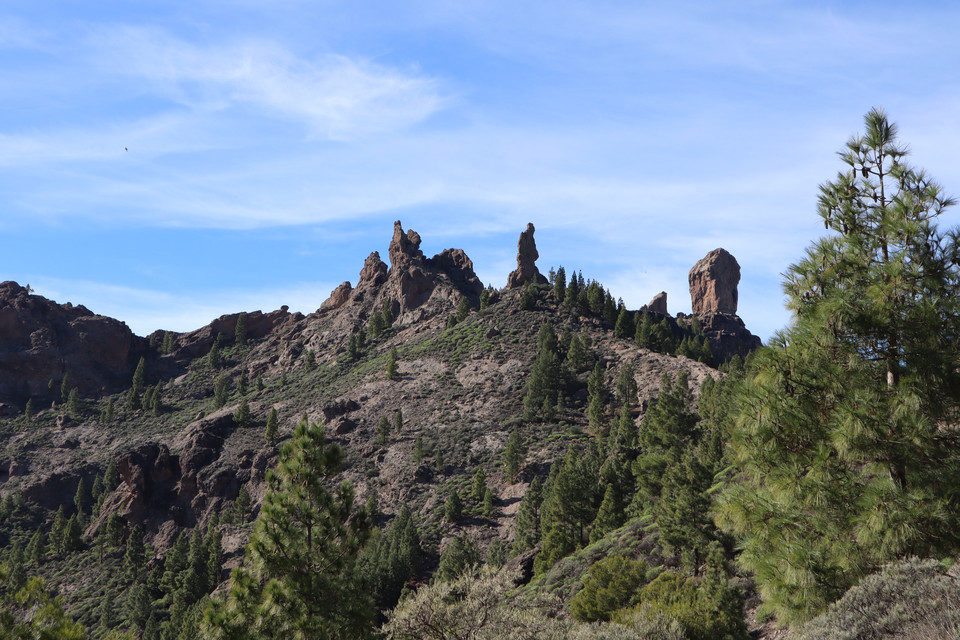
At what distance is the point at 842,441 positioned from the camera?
35.8 ft

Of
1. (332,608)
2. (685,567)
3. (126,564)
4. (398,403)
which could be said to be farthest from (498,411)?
(332,608)

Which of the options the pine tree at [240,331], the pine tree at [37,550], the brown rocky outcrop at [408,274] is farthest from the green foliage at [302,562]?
the pine tree at [240,331]

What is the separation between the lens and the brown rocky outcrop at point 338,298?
172 meters

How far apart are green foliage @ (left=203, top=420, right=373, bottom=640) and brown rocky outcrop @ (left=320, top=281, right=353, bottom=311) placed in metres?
156

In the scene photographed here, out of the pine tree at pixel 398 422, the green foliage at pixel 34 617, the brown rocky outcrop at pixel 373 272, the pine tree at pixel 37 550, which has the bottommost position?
the pine tree at pixel 37 550

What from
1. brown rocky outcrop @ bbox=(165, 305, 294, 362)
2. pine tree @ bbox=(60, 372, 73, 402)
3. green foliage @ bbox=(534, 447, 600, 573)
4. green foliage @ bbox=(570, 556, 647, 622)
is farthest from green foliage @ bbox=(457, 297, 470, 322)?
green foliage @ bbox=(570, 556, 647, 622)

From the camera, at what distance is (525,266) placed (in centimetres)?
15162

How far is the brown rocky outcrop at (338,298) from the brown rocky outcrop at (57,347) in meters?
47.4

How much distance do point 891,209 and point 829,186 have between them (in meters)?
1.28

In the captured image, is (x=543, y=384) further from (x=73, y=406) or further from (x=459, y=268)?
(x=73, y=406)

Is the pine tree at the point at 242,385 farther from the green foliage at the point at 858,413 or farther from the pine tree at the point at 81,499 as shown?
the green foliage at the point at 858,413

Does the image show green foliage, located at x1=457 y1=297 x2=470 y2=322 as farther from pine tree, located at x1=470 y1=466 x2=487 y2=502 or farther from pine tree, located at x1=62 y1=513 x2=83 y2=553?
pine tree, located at x1=62 y1=513 x2=83 y2=553

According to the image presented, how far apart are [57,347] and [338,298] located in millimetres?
66623

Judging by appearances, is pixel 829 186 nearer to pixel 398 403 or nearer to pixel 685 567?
pixel 685 567
